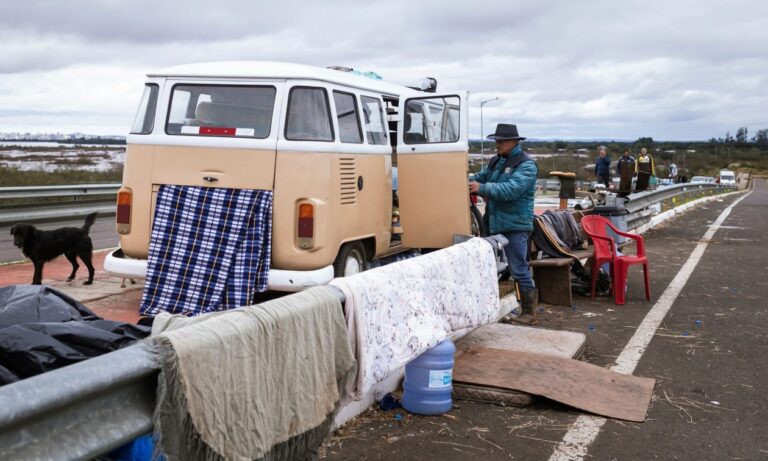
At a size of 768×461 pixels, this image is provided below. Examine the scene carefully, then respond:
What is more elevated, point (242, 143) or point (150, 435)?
point (242, 143)

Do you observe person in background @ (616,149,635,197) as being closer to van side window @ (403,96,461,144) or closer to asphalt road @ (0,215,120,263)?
van side window @ (403,96,461,144)

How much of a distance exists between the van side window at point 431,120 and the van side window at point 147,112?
279cm

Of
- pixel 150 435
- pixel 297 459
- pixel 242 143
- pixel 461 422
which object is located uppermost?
pixel 242 143

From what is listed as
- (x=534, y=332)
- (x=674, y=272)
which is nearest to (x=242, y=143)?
(x=534, y=332)

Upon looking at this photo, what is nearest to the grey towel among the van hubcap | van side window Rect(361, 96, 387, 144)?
the van hubcap

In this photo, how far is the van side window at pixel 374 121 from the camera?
846 centimetres

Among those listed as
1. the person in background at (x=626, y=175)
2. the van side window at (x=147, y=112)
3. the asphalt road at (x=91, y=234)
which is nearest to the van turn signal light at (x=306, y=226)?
the van side window at (x=147, y=112)

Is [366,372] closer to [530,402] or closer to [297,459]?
[297,459]

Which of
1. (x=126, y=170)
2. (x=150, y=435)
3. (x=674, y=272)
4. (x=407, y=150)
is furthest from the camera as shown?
(x=674, y=272)

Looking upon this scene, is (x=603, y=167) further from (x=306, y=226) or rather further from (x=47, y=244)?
(x=47, y=244)

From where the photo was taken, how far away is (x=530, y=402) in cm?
546

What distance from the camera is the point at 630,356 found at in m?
6.82

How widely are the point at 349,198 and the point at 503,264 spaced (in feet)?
5.57

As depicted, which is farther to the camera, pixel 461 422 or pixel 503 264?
pixel 503 264
